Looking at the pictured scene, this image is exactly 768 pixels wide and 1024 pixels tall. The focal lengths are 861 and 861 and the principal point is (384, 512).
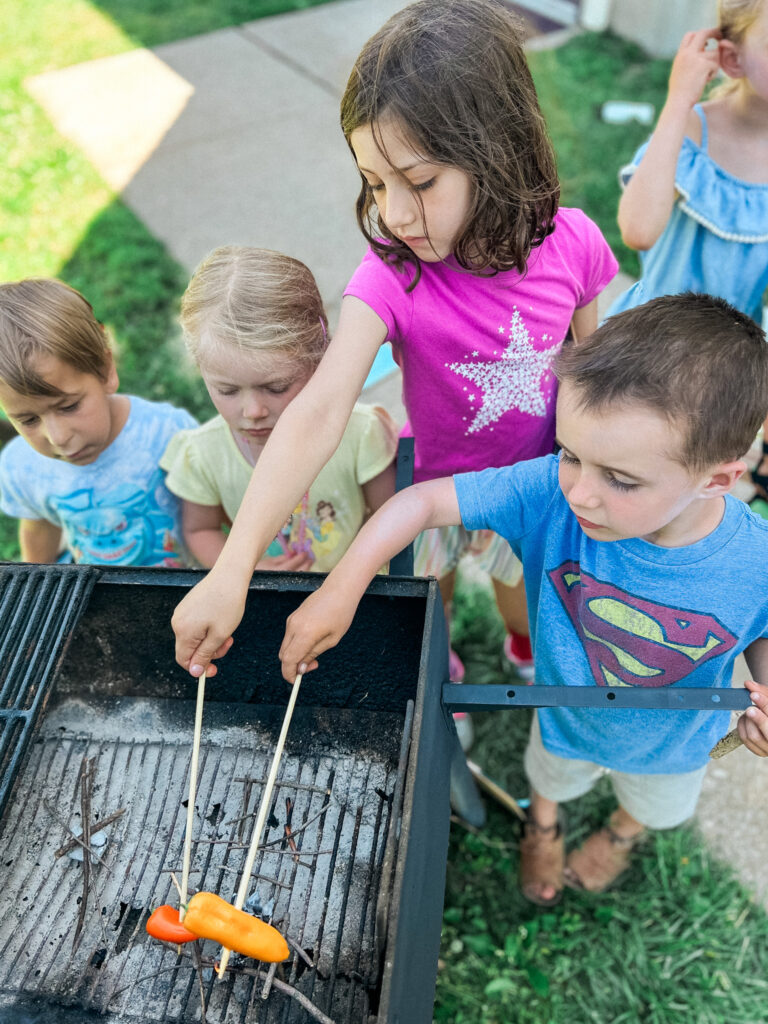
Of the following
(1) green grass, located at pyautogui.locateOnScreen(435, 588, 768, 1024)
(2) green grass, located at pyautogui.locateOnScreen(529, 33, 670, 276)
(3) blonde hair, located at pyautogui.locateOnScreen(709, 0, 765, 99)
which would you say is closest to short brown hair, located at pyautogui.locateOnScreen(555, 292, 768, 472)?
(3) blonde hair, located at pyautogui.locateOnScreen(709, 0, 765, 99)

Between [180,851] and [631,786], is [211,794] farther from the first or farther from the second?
[631,786]

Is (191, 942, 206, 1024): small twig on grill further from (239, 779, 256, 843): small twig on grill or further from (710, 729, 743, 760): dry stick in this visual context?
(710, 729, 743, 760): dry stick

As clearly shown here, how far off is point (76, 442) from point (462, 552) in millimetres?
972

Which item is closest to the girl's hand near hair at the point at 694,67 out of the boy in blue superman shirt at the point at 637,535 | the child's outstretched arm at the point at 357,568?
the boy in blue superman shirt at the point at 637,535

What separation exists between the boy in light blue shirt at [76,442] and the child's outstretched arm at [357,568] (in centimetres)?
66

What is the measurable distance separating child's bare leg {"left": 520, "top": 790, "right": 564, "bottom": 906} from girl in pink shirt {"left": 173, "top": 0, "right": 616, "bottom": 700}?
0.90 m

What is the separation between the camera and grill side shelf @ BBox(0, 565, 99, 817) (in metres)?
1.44

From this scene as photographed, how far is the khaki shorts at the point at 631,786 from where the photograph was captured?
1.85 metres

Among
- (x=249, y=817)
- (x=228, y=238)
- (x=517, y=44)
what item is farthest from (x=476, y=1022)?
(x=228, y=238)

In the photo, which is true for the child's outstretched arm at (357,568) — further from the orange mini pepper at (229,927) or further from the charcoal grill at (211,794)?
the orange mini pepper at (229,927)

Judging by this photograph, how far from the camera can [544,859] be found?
6.99ft

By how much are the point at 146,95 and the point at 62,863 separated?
5158 millimetres

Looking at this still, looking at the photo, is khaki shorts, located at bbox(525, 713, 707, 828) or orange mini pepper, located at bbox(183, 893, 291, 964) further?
khaki shorts, located at bbox(525, 713, 707, 828)

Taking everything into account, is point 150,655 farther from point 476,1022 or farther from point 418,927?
point 476,1022
